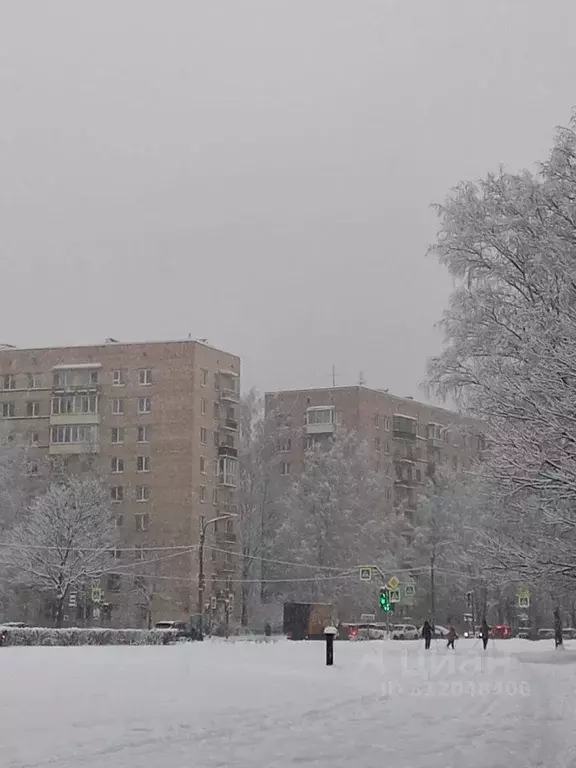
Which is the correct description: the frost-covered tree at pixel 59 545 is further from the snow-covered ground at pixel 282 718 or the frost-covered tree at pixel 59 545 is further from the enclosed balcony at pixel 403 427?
the snow-covered ground at pixel 282 718

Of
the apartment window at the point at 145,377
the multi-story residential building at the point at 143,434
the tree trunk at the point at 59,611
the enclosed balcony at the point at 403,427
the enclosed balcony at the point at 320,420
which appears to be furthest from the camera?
the enclosed balcony at the point at 403,427

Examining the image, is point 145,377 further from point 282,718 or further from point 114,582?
point 282,718

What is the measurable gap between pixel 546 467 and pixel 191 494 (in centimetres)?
6698

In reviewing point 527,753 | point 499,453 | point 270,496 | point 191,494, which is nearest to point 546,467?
point 499,453

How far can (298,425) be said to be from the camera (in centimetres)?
10375

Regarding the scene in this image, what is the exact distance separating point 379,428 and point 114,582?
3206cm

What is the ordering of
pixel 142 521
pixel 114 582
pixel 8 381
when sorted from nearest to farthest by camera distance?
1. pixel 114 582
2. pixel 142 521
3. pixel 8 381

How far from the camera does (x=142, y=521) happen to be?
3440 inches

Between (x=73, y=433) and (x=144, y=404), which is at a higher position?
(x=144, y=404)

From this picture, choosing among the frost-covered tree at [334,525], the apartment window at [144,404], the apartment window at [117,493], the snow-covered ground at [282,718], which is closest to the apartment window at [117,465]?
the apartment window at [117,493]

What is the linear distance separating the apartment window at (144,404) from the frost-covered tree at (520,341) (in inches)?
2320

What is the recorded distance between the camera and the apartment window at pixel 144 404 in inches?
3526

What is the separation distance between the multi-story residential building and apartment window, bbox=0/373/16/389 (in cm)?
8

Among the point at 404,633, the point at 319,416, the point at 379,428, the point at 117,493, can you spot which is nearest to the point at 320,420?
the point at 319,416
